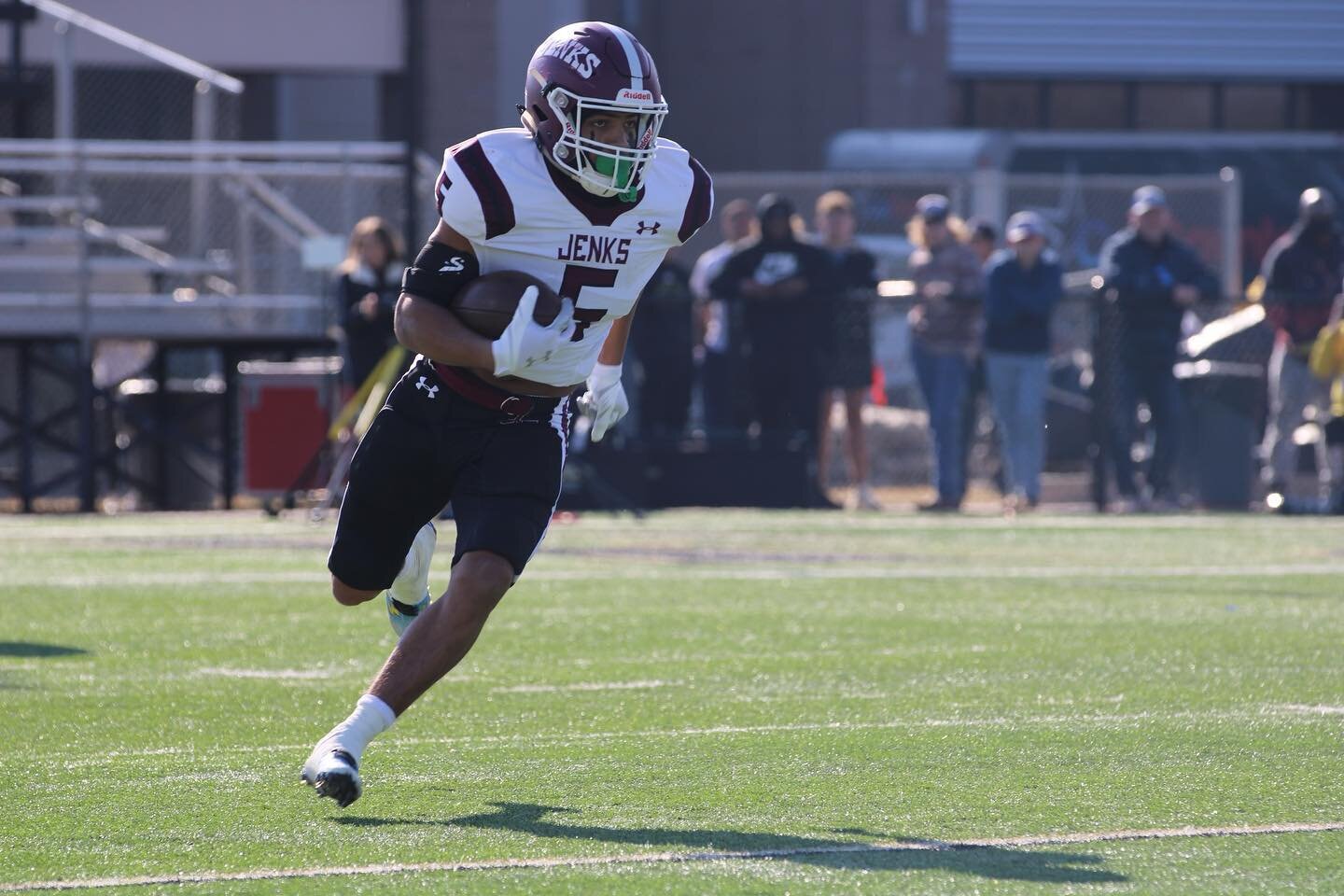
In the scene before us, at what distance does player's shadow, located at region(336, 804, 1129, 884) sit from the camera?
3.70 meters

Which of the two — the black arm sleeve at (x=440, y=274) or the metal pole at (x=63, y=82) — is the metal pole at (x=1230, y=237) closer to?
the metal pole at (x=63, y=82)

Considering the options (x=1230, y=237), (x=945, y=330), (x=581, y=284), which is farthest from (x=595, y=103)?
(x=1230, y=237)

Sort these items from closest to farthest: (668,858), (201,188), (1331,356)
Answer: (668,858) → (1331,356) → (201,188)

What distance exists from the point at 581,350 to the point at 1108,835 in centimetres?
163

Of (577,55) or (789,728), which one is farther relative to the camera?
(789,728)

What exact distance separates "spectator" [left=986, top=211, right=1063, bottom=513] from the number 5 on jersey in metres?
9.08

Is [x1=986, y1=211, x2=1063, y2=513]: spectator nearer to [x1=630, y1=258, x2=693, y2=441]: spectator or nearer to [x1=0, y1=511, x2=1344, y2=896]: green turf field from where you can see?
[x1=630, y1=258, x2=693, y2=441]: spectator

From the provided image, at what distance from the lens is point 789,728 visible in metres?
5.30

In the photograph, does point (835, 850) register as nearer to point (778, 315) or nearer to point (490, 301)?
point (490, 301)

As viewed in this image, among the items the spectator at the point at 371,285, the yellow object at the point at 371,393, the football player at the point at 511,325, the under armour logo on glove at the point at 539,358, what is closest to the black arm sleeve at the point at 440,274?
the football player at the point at 511,325

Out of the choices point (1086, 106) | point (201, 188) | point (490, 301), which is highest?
point (1086, 106)

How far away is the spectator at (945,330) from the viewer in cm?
1406

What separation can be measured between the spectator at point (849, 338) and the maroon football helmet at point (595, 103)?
9461 mm

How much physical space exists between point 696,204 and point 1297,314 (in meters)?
9.65
